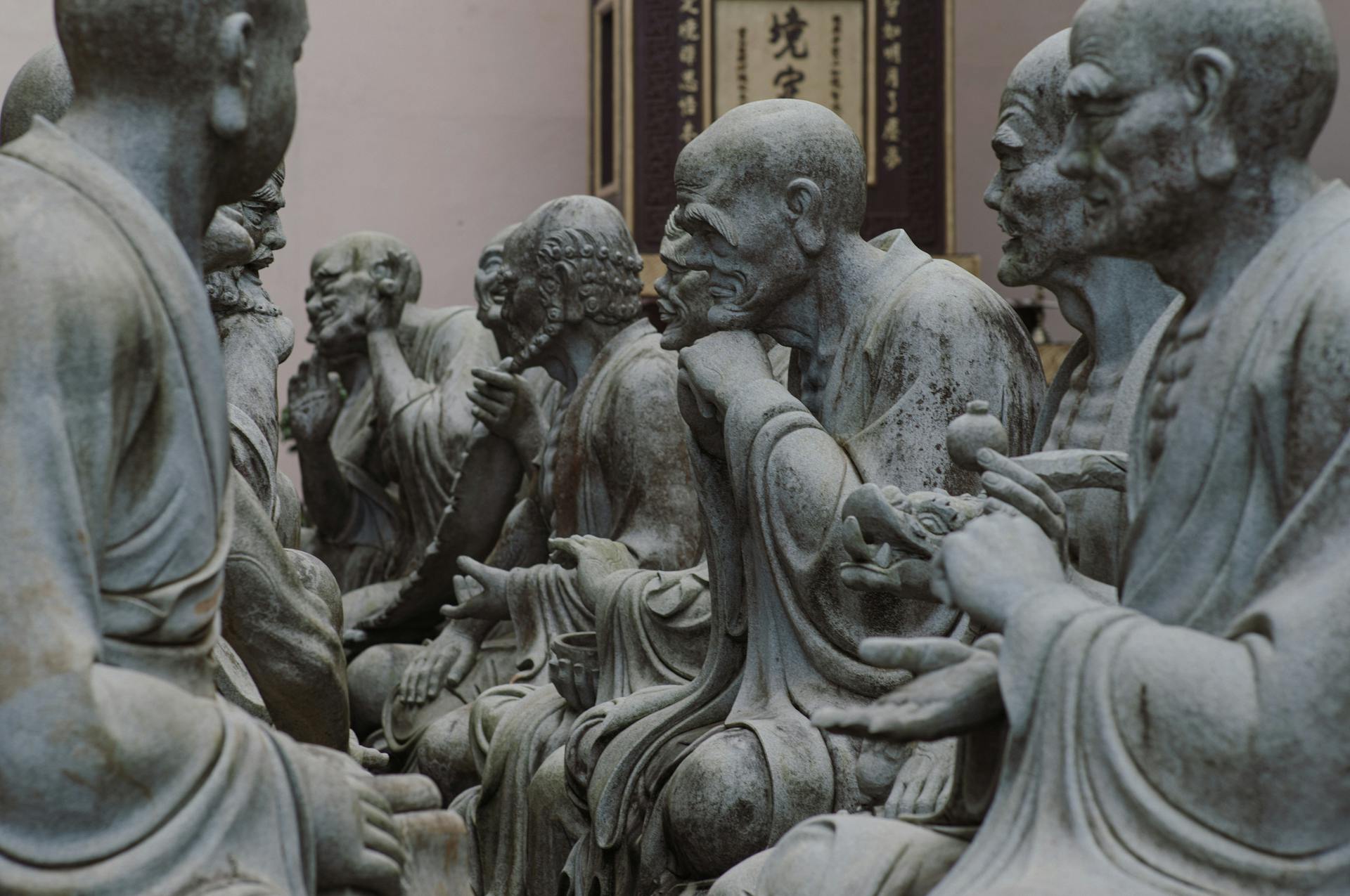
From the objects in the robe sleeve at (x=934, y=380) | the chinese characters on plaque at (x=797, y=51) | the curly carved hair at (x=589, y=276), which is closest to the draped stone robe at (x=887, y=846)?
the robe sleeve at (x=934, y=380)

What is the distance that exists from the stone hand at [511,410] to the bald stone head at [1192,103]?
396cm

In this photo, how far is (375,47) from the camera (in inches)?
437

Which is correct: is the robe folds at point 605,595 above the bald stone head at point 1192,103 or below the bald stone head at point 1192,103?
below

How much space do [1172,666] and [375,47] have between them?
9072 mm

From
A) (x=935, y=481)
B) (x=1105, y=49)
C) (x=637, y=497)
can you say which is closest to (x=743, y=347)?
(x=935, y=481)

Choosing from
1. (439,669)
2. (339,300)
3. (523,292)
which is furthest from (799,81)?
(439,669)

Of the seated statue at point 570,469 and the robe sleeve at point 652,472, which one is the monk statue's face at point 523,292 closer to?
the seated statue at point 570,469

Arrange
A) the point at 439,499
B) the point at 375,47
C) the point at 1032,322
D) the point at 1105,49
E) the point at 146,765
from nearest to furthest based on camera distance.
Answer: the point at 146,765, the point at 1105,49, the point at 439,499, the point at 1032,322, the point at 375,47

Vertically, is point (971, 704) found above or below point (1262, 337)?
below

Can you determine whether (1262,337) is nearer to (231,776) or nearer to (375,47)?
(231,776)

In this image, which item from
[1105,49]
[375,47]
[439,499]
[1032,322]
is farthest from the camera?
[375,47]

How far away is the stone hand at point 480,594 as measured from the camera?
6.11 metres

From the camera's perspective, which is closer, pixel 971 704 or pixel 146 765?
pixel 146 765

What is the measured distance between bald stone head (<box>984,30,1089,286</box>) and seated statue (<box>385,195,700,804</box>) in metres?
1.72
